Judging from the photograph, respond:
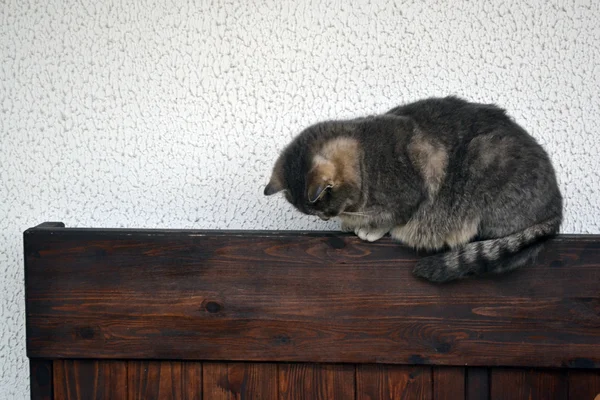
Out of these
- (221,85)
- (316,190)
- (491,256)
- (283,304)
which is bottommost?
(283,304)

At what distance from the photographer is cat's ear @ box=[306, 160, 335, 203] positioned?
1280 millimetres

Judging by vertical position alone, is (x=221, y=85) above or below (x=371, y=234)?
above

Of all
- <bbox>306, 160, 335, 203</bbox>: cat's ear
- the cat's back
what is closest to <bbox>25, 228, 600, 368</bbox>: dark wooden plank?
<bbox>306, 160, 335, 203</bbox>: cat's ear

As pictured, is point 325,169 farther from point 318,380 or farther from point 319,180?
point 318,380

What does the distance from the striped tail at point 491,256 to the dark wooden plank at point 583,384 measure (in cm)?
32

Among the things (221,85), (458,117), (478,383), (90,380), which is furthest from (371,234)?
(90,380)

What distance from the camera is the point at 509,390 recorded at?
142 cm

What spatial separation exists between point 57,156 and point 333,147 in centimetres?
73

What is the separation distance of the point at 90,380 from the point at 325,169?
2.54ft

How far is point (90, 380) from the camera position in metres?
1.45

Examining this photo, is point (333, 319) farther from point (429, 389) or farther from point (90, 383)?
point (90, 383)

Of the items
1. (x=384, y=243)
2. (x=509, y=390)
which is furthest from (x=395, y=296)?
(x=509, y=390)

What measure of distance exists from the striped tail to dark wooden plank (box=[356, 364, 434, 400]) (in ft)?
0.82

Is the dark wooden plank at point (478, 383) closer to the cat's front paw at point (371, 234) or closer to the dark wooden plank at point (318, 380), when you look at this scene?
the dark wooden plank at point (318, 380)
